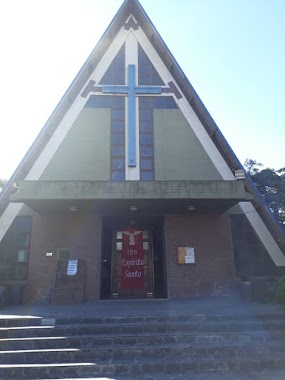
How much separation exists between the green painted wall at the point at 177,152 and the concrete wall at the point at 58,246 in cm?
341

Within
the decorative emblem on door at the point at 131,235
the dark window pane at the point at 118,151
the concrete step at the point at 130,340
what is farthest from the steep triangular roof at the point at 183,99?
the concrete step at the point at 130,340

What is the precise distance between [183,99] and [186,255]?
21.4 feet

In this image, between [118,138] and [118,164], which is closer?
[118,164]

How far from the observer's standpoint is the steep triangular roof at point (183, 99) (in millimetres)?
11055

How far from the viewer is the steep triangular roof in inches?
435

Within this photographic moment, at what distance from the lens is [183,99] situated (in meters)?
12.8

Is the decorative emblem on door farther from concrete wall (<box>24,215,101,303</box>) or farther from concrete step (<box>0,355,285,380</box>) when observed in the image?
concrete step (<box>0,355,285,380</box>)

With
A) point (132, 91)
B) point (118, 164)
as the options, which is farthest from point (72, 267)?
point (132, 91)

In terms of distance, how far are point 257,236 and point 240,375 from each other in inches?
263

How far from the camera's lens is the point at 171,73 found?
1320 centimetres

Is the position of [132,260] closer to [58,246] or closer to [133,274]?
[133,274]

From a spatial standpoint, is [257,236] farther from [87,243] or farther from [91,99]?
[91,99]

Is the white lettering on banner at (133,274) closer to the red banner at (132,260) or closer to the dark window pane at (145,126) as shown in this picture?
the red banner at (132,260)

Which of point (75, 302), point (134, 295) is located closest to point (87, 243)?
point (75, 302)
